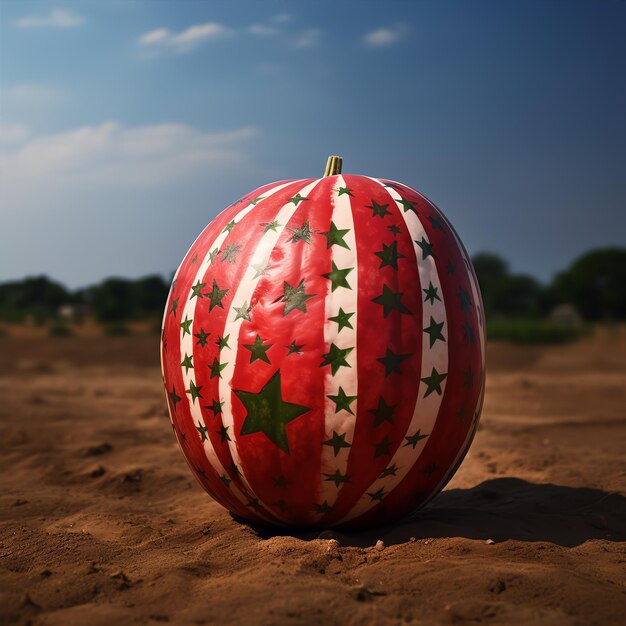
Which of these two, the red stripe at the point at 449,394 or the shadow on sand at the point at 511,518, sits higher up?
the red stripe at the point at 449,394

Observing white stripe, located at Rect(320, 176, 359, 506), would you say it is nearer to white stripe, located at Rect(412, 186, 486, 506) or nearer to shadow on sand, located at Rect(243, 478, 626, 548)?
shadow on sand, located at Rect(243, 478, 626, 548)

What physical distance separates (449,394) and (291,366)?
96 cm

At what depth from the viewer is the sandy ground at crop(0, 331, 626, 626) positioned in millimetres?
3244

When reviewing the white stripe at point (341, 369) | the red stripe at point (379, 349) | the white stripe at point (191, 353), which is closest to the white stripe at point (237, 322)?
the white stripe at point (191, 353)

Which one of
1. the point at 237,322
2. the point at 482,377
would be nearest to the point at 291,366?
the point at 237,322

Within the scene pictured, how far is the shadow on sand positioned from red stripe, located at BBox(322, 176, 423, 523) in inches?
20.3

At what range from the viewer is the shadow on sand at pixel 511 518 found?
4328 millimetres

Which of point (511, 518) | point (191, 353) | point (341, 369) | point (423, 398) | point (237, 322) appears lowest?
point (511, 518)

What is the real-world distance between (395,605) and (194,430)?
165cm

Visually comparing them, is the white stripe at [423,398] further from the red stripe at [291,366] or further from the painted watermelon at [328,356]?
the red stripe at [291,366]

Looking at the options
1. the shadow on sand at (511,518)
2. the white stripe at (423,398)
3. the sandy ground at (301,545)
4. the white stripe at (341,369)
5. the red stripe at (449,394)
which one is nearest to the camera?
the sandy ground at (301,545)

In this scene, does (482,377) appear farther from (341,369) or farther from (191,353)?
(191,353)

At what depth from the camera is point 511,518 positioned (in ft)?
15.8

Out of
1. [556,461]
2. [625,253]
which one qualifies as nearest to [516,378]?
[556,461]
